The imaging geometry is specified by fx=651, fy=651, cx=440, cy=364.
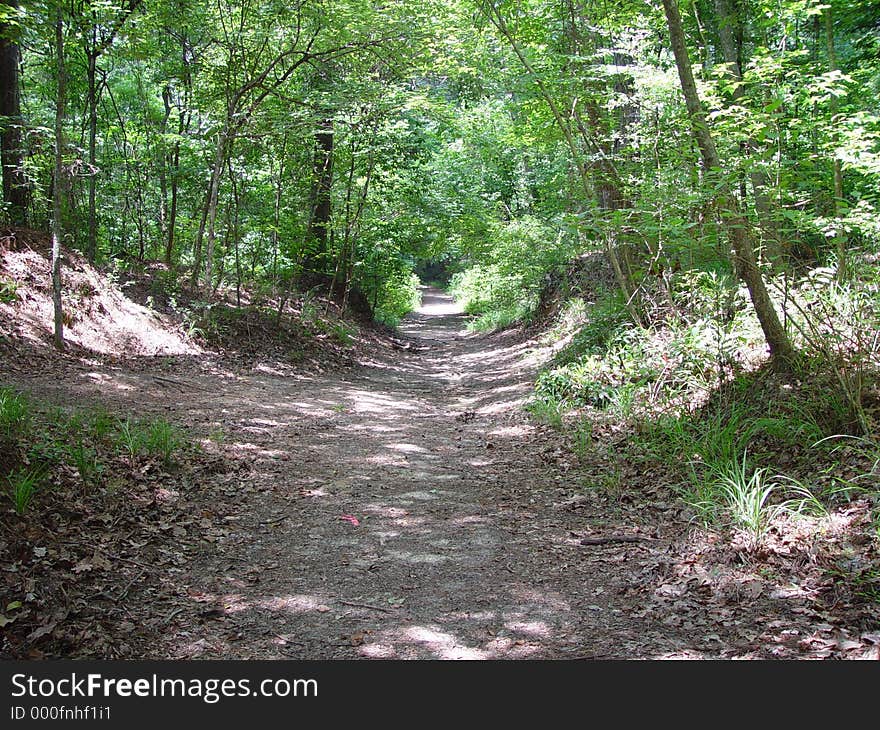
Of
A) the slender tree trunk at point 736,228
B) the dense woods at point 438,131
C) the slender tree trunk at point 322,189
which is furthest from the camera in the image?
the slender tree trunk at point 322,189

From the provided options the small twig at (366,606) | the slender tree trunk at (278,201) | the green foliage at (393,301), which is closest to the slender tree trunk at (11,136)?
the slender tree trunk at (278,201)

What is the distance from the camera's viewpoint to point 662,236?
24.2ft

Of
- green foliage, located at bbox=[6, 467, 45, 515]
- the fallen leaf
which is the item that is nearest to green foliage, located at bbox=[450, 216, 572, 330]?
green foliage, located at bbox=[6, 467, 45, 515]

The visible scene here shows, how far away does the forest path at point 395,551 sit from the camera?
3.49 metres

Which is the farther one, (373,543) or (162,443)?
(162,443)

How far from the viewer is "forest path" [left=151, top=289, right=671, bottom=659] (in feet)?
11.5

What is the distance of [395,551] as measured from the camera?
15.3ft

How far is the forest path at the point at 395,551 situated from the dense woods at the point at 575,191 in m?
0.98

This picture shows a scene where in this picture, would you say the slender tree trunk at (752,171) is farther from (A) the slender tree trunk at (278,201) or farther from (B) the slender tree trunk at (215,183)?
(B) the slender tree trunk at (215,183)

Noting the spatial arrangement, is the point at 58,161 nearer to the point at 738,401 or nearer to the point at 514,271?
the point at 738,401

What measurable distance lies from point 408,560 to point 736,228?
13.6 feet

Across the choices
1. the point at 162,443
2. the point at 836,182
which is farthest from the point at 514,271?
the point at 162,443

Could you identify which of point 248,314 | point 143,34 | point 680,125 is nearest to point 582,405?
point 680,125

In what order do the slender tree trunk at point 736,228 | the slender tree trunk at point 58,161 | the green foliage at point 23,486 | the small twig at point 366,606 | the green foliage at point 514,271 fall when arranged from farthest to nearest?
the green foliage at point 514,271
the slender tree trunk at point 58,161
the slender tree trunk at point 736,228
the green foliage at point 23,486
the small twig at point 366,606
